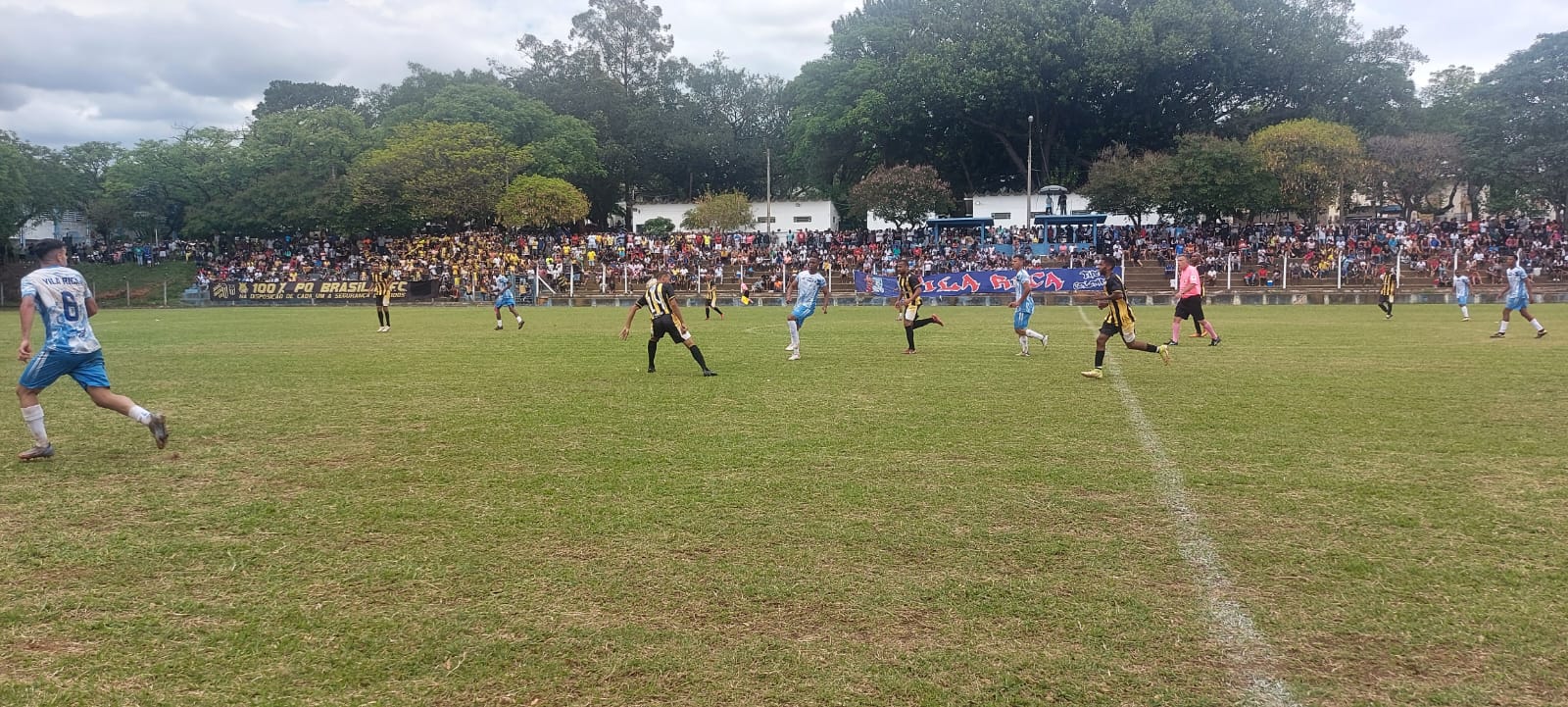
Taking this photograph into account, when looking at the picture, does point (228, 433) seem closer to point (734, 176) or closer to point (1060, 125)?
point (1060, 125)

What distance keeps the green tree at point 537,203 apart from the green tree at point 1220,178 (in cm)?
3202

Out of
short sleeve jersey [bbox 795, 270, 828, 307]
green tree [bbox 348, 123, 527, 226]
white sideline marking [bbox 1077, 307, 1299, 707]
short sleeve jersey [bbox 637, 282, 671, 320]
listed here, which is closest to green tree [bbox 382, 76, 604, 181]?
green tree [bbox 348, 123, 527, 226]

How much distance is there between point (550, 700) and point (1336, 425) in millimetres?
7618

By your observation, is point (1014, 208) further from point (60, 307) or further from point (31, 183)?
point (31, 183)

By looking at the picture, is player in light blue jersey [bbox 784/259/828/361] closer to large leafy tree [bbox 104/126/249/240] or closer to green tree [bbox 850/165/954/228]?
green tree [bbox 850/165/954/228]

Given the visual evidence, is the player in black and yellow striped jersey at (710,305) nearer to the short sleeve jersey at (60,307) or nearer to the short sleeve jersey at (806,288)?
the short sleeve jersey at (806,288)

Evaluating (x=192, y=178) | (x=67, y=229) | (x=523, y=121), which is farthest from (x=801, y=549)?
(x=67, y=229)

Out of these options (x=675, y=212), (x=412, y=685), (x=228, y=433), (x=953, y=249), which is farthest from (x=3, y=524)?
(x=675, y=212)

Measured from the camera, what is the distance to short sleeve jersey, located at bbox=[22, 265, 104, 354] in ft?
22.6

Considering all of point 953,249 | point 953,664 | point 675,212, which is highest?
point 675,212

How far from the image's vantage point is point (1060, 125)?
181 feet

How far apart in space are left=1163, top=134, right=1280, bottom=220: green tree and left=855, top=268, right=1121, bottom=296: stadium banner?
9.00 meters

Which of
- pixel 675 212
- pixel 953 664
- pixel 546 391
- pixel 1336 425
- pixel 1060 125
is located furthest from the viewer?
pixel 675 212

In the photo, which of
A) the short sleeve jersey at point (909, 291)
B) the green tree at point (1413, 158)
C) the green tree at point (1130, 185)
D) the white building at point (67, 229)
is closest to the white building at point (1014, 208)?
the green tree at point (1130, 185)
